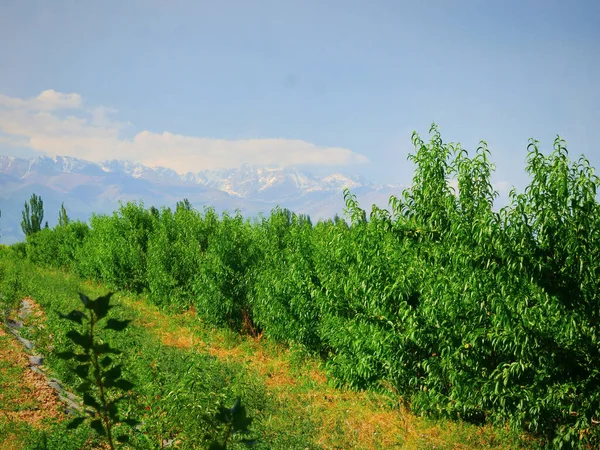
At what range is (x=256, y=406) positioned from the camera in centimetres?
1025

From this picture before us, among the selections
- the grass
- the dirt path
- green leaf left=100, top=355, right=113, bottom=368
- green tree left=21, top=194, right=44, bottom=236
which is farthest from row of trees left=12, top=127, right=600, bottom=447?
green tree left=21, top=194, right=44, bottom=236

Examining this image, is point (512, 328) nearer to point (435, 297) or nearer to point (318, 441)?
point (435, 297)

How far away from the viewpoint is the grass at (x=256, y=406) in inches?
290

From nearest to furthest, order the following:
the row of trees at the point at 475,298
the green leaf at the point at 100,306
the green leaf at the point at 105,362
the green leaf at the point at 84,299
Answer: the green leaf at the point at 84,299 < the green leaf at the point at 100,306 < the green leaf at the point at 105,362 < the row of trees at the point at 475,298

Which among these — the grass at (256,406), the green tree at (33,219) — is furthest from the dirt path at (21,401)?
the green tree at (33,219)

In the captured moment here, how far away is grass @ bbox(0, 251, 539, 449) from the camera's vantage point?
290 inches

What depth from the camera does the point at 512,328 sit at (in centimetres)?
728

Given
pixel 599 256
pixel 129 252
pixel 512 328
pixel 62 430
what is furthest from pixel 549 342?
pixel 129 252

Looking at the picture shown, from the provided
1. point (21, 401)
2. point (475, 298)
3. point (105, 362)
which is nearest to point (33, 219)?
point (21, 401)

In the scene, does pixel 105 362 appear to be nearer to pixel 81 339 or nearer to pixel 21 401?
pixel 81 339

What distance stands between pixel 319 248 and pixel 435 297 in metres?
5.60

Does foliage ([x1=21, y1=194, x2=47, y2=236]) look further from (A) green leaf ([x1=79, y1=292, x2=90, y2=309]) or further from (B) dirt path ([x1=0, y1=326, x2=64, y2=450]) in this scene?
(A) green leaf ([x1=79, y1=292, x2=90, y2=309])

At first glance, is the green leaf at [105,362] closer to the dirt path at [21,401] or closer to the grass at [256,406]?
the grass at [256,406]

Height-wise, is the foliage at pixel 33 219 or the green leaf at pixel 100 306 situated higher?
the foliage at pixel 33 219
